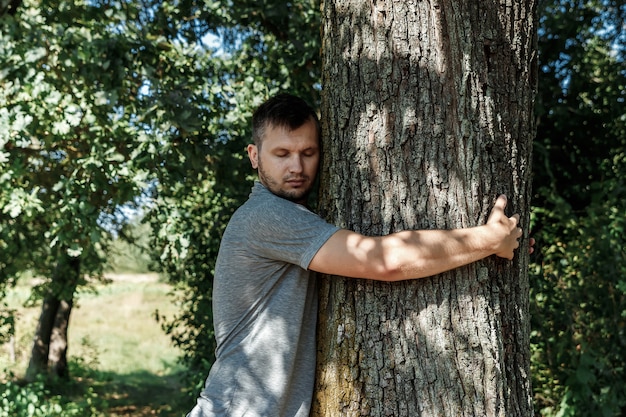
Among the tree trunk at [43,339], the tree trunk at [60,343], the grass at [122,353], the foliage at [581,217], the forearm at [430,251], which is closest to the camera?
the forearm at [430,251]

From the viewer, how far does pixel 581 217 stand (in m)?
6.31

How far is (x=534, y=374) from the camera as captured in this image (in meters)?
6.08

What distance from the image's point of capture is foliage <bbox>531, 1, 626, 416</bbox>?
541cm

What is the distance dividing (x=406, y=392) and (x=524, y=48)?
4.43 feet

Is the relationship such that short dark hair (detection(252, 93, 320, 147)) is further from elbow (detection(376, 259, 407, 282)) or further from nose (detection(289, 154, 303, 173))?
elbow (detection(376, 259, 407, 282))

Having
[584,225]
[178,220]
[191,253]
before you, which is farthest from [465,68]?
[191,253]

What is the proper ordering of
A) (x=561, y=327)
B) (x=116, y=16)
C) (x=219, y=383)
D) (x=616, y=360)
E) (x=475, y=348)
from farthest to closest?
(x=116, y=16) < (x=561, y=327) < (x=616, y=360) < (x=219, y=383) < (x=475, y=348)

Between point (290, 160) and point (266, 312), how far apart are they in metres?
0.60

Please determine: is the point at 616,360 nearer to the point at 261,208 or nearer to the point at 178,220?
the point at 178,220

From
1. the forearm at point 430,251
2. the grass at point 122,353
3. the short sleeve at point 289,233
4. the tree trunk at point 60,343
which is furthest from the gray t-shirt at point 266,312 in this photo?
the tree trunk at point 60,343

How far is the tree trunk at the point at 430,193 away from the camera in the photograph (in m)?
2.29

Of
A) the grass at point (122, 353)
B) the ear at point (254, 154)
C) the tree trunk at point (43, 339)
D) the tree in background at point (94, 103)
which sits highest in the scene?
the tree in background at point (94, 103)

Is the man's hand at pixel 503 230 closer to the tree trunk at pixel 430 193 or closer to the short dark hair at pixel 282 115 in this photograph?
the tree trunk at pixel 430 193

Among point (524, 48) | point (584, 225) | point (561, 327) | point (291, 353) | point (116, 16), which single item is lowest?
point (561, 327)
